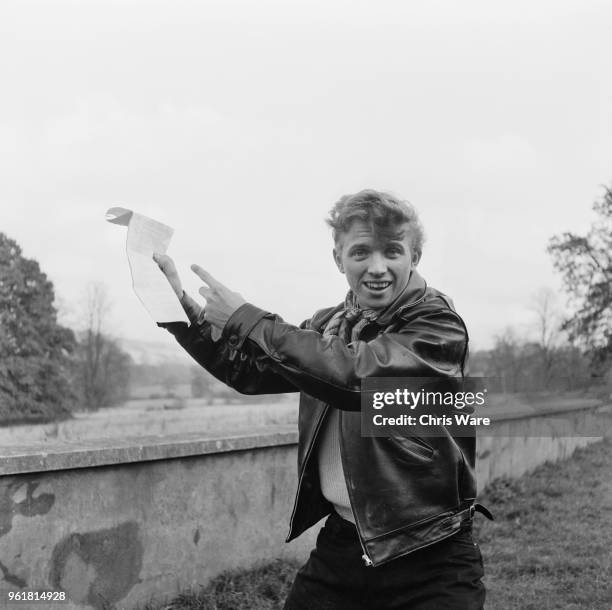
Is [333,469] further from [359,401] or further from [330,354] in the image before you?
[330,354]

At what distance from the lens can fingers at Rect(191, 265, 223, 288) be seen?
2.06 metres

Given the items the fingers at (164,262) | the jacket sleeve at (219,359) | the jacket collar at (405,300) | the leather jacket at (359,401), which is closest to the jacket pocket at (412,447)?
the leather jacket at (359,401)

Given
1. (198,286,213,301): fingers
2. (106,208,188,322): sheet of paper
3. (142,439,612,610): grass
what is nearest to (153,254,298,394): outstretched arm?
(106,208,188,322): sheet of paper

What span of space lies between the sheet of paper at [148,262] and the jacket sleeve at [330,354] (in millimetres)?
245

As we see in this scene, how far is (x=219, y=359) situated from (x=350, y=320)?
466 mm

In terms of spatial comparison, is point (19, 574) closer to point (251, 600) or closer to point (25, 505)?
point (25, 505)

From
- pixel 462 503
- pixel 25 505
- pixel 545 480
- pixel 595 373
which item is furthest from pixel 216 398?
pixel 462 503

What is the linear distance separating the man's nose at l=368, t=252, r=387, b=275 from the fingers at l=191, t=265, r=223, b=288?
1.56 feet

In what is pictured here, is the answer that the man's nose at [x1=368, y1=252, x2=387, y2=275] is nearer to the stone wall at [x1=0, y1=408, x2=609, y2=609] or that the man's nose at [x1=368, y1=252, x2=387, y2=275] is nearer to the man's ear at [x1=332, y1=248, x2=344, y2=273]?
the man's ear at [x1=332, y1=248, x2=344, y2=273]

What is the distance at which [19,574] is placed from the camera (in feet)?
12.0

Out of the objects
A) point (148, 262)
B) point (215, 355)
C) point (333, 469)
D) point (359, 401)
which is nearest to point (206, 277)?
point (148, 262)

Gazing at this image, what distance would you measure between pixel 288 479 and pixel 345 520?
3109mm

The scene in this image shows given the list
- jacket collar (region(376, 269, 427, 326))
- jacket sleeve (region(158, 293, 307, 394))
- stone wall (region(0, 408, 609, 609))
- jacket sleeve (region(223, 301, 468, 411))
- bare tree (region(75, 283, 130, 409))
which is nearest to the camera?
jacket sleeve (region(223, 301, 468, 411))

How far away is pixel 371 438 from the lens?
2.09m
